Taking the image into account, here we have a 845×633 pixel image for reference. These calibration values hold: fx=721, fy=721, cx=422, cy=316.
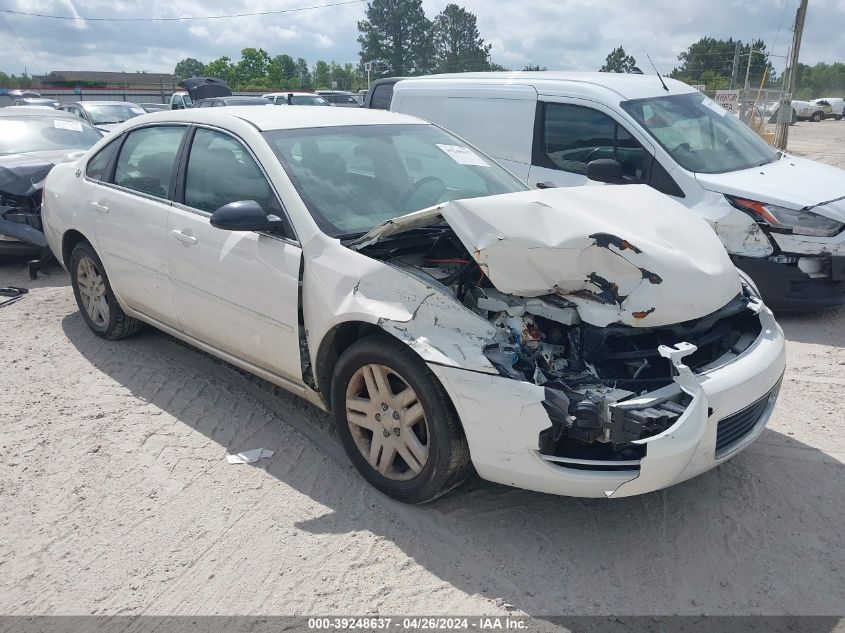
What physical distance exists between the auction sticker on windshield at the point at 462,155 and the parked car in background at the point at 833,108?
1978 inches

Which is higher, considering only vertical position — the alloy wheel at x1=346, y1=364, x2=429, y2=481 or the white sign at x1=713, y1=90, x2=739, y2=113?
the white sign at x1=713, y1=90, x2=739, y2=113

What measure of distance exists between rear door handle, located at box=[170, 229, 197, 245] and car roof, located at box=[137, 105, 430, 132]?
2.27 feet

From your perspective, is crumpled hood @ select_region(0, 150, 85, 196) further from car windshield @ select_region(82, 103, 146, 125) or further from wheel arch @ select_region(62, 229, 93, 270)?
car windshield @ select_region(82, 103, 146, 125)

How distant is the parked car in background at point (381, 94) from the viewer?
8156 millimetres

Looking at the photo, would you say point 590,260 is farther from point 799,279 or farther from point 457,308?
point 799,279

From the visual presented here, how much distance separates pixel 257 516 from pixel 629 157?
14.7 feet

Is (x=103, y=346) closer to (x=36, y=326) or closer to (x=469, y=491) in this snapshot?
(x=36, y=326)

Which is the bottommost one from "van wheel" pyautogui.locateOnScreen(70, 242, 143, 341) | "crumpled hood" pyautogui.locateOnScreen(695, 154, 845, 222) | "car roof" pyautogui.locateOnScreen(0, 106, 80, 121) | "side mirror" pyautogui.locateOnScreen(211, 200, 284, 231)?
"van wheel" pyautogui.locateOnScreen(70, 242, 143, 341)

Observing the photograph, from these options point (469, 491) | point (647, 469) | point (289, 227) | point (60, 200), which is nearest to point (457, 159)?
point (289, 227)

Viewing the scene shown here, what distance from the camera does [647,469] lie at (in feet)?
9.03

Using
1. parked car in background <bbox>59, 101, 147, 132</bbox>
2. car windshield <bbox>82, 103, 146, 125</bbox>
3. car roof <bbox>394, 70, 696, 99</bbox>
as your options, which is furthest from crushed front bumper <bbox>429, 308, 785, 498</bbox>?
car windshield <bbox>82, 103, 146, 125</bbox>

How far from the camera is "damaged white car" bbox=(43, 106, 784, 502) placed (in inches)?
113

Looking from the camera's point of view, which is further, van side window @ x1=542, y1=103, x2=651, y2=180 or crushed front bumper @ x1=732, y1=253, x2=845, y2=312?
van side window @ x1=542, y1=103, x2=651, y2=180

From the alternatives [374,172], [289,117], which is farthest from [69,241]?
[374,172]
